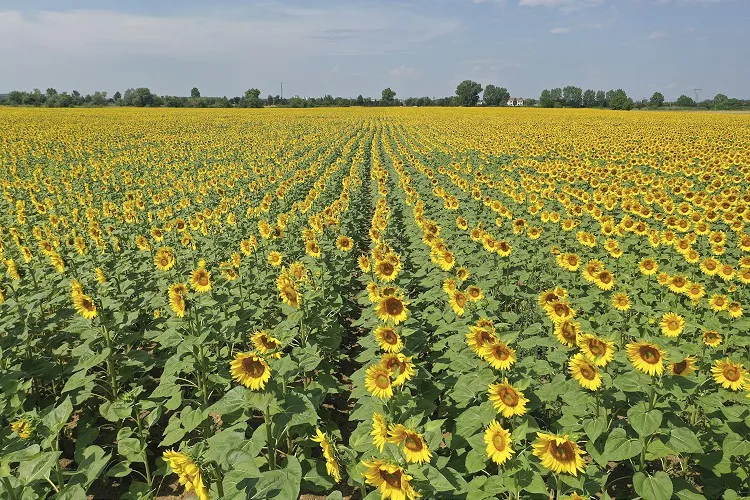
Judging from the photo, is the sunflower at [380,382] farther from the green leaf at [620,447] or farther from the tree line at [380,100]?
the tree line at [380,100]

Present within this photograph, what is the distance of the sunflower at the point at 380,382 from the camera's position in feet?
10.9

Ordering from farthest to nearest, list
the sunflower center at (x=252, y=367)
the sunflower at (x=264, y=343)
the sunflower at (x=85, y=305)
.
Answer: the sunflower at (x=85, y=305) < the sunflower at (x=264, y=343) < the sunflower center at (x=252, y=367)

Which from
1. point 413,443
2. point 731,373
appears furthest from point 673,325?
point 413,443

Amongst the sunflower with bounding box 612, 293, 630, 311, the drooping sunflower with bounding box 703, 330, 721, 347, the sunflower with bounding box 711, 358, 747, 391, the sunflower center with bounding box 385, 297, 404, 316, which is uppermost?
the sunflower center with bounding box 385, 297, 404, 316

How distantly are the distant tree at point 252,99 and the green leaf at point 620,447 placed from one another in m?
109

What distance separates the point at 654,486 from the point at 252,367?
283 centimetres

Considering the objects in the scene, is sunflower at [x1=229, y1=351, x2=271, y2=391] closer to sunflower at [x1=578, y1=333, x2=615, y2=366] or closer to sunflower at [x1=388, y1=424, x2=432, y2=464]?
sunflower at [x1=388, y1=424, x2=432, y2=464]

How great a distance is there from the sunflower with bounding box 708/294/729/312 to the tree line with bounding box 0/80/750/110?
98.8 metres

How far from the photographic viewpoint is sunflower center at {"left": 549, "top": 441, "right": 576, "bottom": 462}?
2.72 meters

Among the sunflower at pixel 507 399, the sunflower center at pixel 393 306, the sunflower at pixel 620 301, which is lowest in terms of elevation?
the sunflower at pixel 620 301

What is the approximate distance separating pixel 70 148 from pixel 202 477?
31.4 meters

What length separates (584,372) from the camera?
3393mm

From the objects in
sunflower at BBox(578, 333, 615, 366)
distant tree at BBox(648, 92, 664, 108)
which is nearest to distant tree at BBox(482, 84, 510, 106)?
distant tree at BBox(648, 92, 664, 108)

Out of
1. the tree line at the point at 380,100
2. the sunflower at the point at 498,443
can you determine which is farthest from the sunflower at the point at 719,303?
the tree line at the point at 380,100
